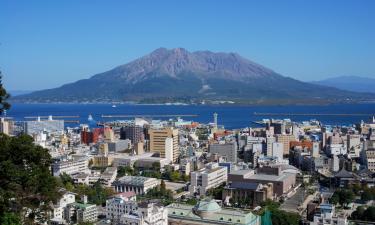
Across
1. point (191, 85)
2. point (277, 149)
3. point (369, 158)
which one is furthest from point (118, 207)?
point (191, 85)

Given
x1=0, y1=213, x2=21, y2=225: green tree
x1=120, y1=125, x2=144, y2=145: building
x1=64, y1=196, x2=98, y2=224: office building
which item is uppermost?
x1=0, y1=213, x2=21, y2=225: green tree

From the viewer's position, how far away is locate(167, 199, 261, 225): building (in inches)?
327

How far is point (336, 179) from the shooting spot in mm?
12883

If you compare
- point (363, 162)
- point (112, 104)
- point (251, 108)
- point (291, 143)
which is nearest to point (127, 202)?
point (363, 162)

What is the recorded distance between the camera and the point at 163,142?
1750 cm

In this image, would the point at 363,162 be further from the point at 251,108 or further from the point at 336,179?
the point at 251,108

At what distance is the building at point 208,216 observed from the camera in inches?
327

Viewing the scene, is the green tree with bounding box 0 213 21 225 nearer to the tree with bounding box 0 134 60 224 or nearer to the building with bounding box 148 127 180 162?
the tree with bounding box 0 134 60 224

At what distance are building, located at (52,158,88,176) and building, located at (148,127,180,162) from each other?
3184mm

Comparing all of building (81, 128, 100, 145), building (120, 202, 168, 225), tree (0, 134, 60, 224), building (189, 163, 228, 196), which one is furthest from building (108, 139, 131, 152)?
tree (0, 134, 60, 224)

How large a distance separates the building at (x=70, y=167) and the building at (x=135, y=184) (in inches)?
66.9

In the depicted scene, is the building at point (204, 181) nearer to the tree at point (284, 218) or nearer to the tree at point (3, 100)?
the tree at point (284, 218)

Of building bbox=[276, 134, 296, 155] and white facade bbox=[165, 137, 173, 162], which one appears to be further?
building bbox=[276, 134, 296, 155]

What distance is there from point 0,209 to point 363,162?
13748 millimetres
